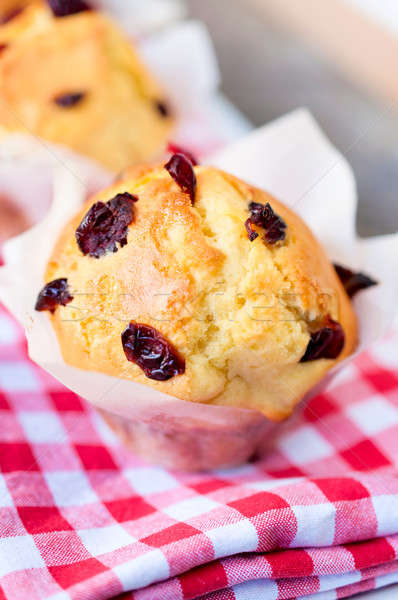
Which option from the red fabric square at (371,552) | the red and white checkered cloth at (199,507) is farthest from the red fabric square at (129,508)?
the red fabric square at (371,552)

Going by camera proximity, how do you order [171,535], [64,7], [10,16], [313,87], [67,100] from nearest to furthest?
[171,535] → [67,100] → [64,7] → [10,16] → [313,87]

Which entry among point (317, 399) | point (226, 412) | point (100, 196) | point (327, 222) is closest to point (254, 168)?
point (327, 222)

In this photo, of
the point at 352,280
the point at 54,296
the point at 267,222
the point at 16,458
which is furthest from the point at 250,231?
the point at 16,458

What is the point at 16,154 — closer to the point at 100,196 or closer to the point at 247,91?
the point at 100,196

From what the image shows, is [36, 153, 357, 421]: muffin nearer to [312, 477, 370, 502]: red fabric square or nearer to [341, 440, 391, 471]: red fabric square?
[312, 477, 370, 502]: red fabric square

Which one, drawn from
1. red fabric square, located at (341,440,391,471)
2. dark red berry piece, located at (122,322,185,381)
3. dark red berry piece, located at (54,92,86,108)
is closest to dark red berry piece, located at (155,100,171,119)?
dark red berry piece, located at (54,92,86,108)

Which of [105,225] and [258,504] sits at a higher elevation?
[105,225]

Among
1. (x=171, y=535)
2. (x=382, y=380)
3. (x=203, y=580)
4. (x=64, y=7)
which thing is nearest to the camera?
(x=203, y=580)

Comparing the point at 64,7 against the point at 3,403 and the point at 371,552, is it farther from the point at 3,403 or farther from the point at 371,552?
the point at 371,552
